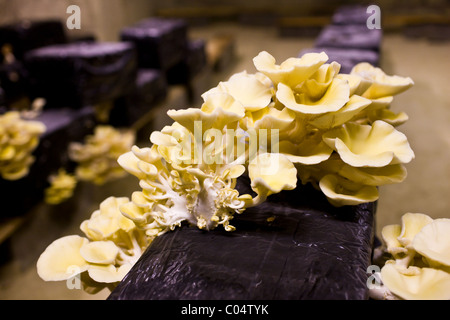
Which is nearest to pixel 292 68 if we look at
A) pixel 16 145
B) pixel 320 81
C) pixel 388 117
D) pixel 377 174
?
pixel 320 81

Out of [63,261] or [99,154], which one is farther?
[99,154]

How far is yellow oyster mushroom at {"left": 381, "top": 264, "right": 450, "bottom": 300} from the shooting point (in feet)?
2.15

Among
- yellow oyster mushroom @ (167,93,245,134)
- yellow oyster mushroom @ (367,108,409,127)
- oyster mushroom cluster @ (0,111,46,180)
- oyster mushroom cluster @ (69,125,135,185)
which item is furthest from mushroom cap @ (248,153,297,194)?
oyster mushroom cluster @ (69,125,135,185)

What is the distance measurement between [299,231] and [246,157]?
22 cm

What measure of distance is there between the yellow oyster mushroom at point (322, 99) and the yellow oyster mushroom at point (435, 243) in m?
0.33

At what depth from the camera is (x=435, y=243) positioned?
2.48 feet

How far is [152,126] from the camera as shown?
393 cm

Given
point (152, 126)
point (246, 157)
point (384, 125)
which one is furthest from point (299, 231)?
point (152, 126)

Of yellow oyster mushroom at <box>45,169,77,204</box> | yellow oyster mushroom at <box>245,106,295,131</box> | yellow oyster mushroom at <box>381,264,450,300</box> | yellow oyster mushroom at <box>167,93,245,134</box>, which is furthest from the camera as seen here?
yellow oyster mushroom at <box>45,169,77,204</box>

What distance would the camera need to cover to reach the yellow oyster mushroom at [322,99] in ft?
2.70

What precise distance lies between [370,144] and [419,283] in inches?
14.1

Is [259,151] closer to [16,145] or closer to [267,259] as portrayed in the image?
[267,259]

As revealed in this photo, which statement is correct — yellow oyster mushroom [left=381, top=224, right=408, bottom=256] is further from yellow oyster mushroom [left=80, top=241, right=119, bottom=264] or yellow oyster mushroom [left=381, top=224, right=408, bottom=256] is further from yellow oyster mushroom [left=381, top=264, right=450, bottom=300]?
yellow oyster mushroom [left=80, top=241, right=119, bottom=264]

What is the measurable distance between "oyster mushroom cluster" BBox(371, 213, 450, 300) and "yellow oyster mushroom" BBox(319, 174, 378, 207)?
136 mm
